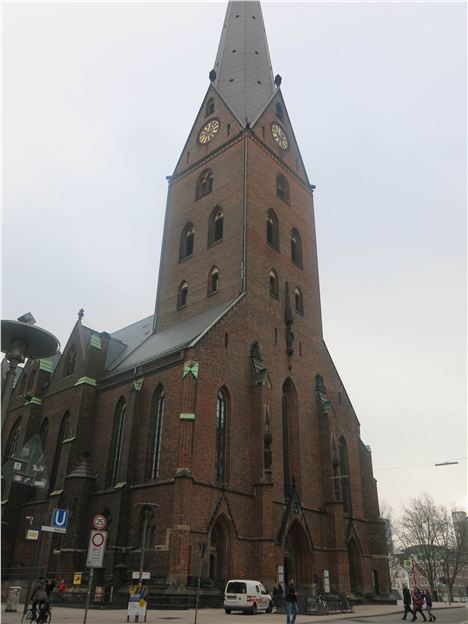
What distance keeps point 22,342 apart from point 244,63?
44.8 meters

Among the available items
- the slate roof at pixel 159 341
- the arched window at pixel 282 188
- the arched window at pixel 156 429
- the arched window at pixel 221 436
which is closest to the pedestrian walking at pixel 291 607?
the arched window at pixel 221 436

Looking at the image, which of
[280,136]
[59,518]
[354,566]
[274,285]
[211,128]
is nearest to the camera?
[59,518]

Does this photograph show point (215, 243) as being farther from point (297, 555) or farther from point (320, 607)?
point (320, 607)

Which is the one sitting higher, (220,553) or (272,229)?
(272,229)

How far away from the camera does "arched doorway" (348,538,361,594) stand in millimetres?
31078

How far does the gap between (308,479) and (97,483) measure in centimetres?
1175

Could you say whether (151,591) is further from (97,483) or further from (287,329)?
(287,329)

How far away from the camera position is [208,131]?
43.8 metres

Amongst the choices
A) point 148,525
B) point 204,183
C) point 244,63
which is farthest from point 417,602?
point 244,63

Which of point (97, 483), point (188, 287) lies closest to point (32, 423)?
point (97, 483)

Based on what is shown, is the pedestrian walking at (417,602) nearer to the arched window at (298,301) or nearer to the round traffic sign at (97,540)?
the round traffic sign at (97,540)

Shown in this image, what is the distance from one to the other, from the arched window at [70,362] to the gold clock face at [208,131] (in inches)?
780

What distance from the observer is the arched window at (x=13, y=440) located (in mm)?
35572

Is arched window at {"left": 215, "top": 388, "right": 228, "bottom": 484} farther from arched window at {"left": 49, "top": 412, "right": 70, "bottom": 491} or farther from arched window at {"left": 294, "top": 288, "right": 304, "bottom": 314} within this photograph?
arched window at {"left": 294, "top": 288, "right": 304, "bottom": 314}
